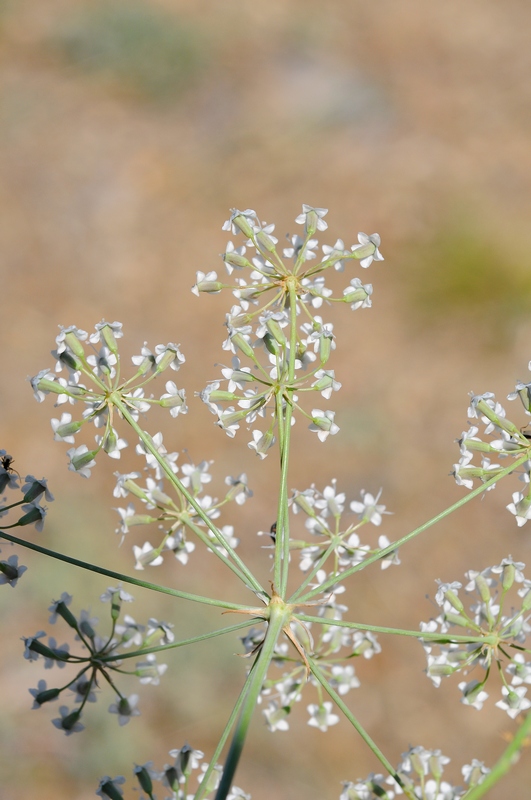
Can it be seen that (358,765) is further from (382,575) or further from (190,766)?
(190,766)

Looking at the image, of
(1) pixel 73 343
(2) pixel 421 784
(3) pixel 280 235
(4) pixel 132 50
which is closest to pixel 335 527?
(2) pixel 421 784

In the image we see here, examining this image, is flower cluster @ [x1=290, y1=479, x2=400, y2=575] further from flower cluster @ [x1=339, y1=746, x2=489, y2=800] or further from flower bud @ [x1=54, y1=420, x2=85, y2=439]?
flower bud @ [x1=54, y1=420, x2=85, y2=439]

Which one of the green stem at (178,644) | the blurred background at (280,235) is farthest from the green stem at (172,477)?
the blurred background at (280,235)

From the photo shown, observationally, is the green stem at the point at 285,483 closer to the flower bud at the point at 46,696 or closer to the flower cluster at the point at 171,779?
the flower cluster at the point at 171,779

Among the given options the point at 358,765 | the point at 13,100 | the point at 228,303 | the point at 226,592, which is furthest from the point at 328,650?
the point at 13,100

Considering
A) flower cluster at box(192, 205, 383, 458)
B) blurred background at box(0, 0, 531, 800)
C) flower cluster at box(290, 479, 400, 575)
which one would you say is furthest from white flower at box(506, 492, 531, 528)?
blurred background at box(0, 0, 531, 800)

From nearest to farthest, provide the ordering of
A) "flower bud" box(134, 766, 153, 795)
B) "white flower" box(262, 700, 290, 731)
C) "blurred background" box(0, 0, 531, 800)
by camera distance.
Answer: "flower bud" box(134, 766, 153, 795) < "white flower" box(262, 700, 290, 731) < "blurred background" box(0, 0, 531, 800)
